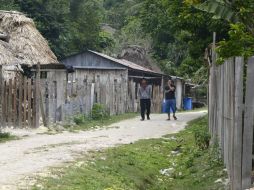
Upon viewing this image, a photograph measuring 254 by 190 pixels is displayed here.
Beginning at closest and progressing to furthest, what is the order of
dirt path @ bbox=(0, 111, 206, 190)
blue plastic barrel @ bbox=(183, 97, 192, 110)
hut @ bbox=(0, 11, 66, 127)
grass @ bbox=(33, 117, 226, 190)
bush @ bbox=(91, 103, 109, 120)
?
grass @ bbox=(33, 117, 226, 190), dirt path @ bbox=(0, 111, 206, 190), hut @ bbox=(0, 11, 66, 127), bush @ bbox=(91, 103, 109, 120), blue plastic barrel @ bbox=(183, 97, 192, 110)

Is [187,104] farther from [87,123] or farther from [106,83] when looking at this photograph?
[87,123]

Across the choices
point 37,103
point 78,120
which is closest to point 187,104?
point 78,120

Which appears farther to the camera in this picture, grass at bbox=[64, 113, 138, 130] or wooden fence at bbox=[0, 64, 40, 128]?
grass at bbox=[64, 113, 138, 130]

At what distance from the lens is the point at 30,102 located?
16.4 m

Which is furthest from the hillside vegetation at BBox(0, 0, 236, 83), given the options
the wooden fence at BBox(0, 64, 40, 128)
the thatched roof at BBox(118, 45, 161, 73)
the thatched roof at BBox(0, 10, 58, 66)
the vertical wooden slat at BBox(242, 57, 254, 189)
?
the vertical wooden slat at BBox(242, 57, 254, 189)

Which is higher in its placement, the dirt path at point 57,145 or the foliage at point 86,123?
the foliage at point 86,123

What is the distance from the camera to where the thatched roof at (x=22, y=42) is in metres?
20.2

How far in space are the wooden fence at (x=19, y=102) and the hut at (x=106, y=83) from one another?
3.56 metres

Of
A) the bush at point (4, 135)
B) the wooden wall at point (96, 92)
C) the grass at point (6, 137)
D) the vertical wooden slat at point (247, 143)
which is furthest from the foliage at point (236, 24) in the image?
the wooden wall at point (96, 92)

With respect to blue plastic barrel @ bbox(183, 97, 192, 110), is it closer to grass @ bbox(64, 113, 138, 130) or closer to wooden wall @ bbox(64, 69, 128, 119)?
wooden wall @ bbox(64, 69, 128, 119)

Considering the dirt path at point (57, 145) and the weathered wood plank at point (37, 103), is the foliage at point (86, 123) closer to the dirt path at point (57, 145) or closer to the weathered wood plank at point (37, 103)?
the dirt path at point (57, 145)

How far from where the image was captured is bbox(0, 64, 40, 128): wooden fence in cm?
1579

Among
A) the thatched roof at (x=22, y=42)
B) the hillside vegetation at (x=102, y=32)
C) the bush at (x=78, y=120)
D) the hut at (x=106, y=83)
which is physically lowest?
the bush at (x=78, y=120)

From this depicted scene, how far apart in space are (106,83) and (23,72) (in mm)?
5844
